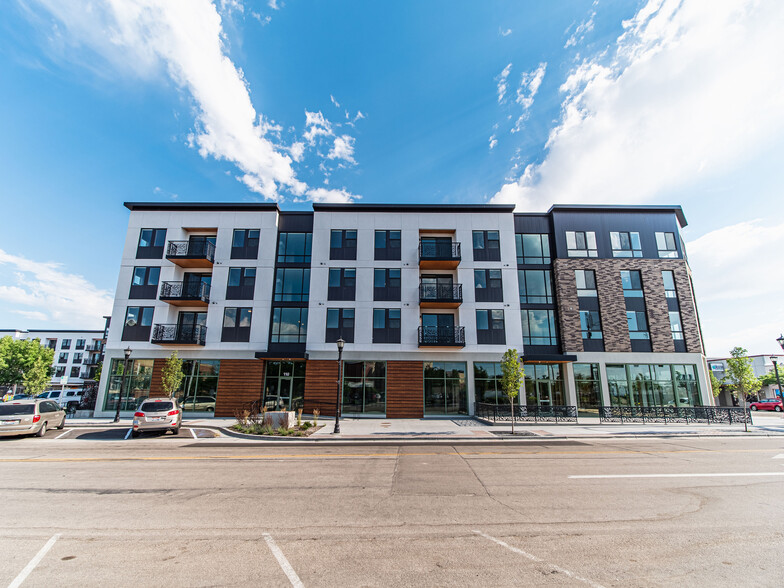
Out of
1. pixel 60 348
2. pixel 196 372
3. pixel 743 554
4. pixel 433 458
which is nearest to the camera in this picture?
pixel 743 554

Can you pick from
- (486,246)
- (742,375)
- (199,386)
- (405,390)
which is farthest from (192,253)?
(742,375)

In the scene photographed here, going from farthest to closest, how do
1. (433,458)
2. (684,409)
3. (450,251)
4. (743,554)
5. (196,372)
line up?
(450,251) < (196,372) < (684,409) < (433,458) < (743,554)

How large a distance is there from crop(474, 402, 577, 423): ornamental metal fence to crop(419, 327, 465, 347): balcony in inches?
169

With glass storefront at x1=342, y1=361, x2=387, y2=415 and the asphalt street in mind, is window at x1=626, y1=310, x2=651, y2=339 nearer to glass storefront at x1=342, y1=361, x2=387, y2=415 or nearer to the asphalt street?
the asphalt street

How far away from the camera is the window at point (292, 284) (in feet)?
80.9

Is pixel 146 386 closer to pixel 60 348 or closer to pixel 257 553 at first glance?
pixel 257 553

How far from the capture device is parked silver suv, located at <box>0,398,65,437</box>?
578 inches

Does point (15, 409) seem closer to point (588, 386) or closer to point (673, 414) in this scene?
point (588, 386)

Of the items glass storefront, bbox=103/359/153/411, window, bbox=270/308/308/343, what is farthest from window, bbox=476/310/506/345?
glass storefront, bbox=103/359/153/411

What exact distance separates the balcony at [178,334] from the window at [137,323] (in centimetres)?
78

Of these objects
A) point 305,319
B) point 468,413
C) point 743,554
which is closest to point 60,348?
point 305,319

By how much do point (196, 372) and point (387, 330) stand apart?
1339 cm

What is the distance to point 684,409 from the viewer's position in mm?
21703

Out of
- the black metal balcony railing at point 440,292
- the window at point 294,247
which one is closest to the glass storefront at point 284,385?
the window at point 294,247
